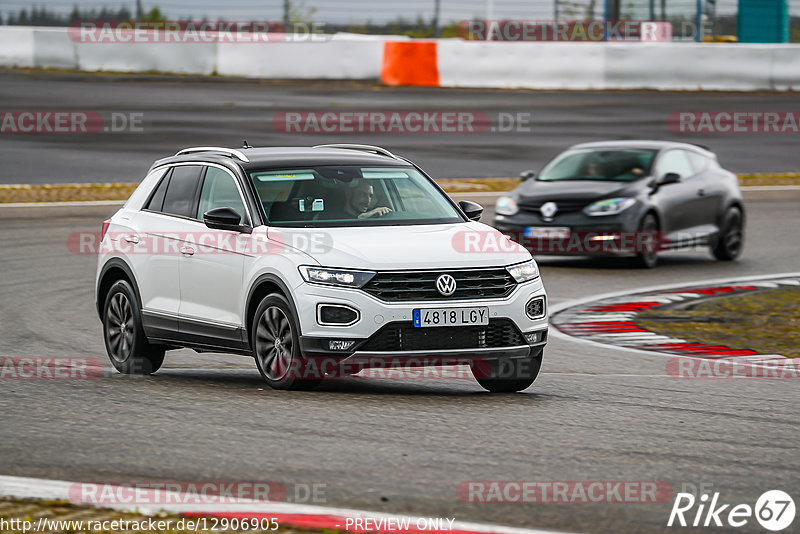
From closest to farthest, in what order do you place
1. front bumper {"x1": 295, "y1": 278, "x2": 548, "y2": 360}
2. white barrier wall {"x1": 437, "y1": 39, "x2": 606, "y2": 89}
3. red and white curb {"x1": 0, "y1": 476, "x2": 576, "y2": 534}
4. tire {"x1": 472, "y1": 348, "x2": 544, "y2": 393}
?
red and white curb {"x1": 0, "y1": 476, "x2": 576, "y2": 534}, front bumper {"x1": 295, "y1": 278, "x2": 548, "y2": 360}, tire {"x1": 472, "y1": 348, "x2": 544, "y2": 393}, white barrier wall {"x1": 437, "y1": 39, "x2": 606, "y2": 89}

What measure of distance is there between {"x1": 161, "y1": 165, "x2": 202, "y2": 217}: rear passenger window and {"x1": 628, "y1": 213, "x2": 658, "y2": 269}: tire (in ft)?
28.1

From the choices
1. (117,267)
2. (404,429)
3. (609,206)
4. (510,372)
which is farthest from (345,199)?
(609,206)

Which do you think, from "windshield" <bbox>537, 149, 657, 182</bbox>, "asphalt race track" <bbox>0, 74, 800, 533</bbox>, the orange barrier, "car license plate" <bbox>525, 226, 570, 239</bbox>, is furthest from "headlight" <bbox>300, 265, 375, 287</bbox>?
the orange barrier

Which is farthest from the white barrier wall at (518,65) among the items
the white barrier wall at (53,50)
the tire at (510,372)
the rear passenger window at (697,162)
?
the tire at (510,372)

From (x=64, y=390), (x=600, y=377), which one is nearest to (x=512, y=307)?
(x=600, y=377)

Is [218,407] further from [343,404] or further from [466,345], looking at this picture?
[466,345]

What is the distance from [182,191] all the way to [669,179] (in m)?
9.32

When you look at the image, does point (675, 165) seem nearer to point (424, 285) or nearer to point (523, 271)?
point (523, 271)

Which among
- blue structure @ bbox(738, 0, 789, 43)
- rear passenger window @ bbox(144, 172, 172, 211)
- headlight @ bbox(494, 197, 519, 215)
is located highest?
blue structure @ bbox(738, 0, 789, 43)

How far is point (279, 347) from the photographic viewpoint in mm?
9195

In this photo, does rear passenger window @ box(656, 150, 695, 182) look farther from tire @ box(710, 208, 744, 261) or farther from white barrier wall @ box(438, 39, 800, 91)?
white barrier wall @ box(438, 39, 800, 91)

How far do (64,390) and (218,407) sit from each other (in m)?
1.31

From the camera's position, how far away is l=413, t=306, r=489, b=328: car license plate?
347 inches

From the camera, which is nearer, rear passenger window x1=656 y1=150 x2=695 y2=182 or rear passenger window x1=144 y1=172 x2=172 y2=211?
rear passenger window x1=144 y1=172 x2=172 y2=211
